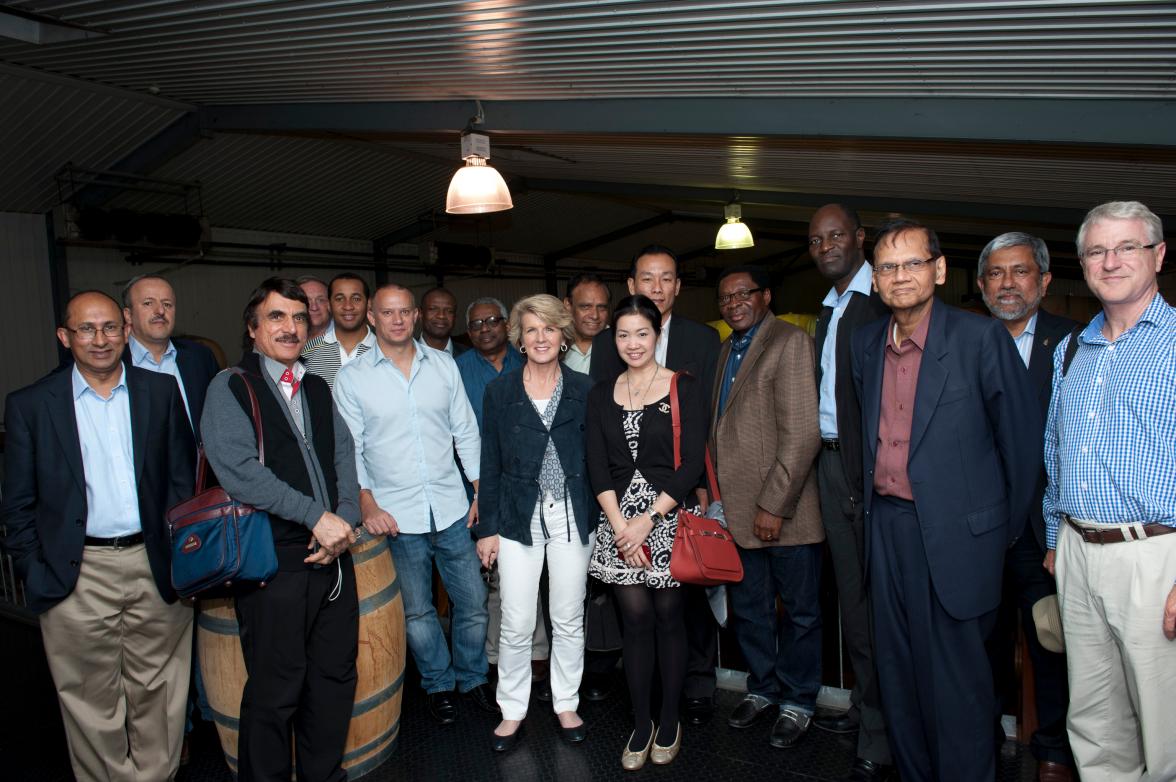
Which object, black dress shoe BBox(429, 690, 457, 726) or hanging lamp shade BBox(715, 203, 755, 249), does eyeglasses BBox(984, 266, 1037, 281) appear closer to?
black dress shoe BBox(429, 690, 457, 726)

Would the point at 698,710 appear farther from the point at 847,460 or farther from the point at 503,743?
the point at 847,460

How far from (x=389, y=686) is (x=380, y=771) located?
35 cm

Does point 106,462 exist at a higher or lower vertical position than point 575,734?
higher

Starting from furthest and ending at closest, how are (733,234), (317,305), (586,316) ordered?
(733,234), (317,305), (586,316)

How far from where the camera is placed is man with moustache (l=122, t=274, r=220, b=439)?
330cm

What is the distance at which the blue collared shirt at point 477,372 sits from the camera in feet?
13.3

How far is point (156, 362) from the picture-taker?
3.39 meters

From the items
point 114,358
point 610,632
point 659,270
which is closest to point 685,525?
point 610,632

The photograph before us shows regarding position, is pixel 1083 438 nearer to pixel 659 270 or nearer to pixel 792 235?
pixel 659 270

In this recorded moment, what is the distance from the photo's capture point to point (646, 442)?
2.98 meters

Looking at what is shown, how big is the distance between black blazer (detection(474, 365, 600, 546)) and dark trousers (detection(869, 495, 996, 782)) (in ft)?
3.72

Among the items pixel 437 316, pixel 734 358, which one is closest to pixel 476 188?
pixel 437 316

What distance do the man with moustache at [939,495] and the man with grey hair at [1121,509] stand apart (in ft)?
0.58

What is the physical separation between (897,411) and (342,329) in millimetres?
2805
